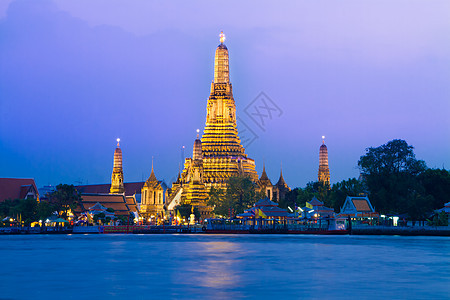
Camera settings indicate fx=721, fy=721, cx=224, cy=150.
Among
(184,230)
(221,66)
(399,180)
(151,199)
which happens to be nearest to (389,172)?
(399,180)

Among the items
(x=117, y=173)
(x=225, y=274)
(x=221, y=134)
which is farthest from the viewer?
(x=117, y=173)

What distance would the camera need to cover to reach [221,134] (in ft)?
459

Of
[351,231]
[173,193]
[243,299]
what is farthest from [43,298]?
[173,193]

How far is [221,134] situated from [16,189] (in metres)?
40.9

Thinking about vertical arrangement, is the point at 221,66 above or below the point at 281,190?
above

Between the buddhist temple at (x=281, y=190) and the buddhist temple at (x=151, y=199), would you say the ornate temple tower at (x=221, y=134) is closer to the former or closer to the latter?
the buddhist temple at (x=281, y=190)

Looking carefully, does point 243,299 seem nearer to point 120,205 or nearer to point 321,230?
point 321,230

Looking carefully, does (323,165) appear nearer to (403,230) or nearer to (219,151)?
(219,151)

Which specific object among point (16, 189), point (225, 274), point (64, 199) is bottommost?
point (225, 274)

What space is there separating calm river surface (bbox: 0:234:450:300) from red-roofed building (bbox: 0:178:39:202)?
85252 mm

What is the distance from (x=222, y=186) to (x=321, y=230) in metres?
38.2

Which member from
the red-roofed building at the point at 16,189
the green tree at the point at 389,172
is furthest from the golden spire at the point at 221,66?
the green tree at the point at 389,172

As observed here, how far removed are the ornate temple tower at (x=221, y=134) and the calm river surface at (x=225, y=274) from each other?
82.1 metres

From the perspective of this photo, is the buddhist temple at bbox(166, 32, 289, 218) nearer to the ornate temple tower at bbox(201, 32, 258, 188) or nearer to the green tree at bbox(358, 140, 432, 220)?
the ornate temple tower at bbox(201, 32, 258, 188)
